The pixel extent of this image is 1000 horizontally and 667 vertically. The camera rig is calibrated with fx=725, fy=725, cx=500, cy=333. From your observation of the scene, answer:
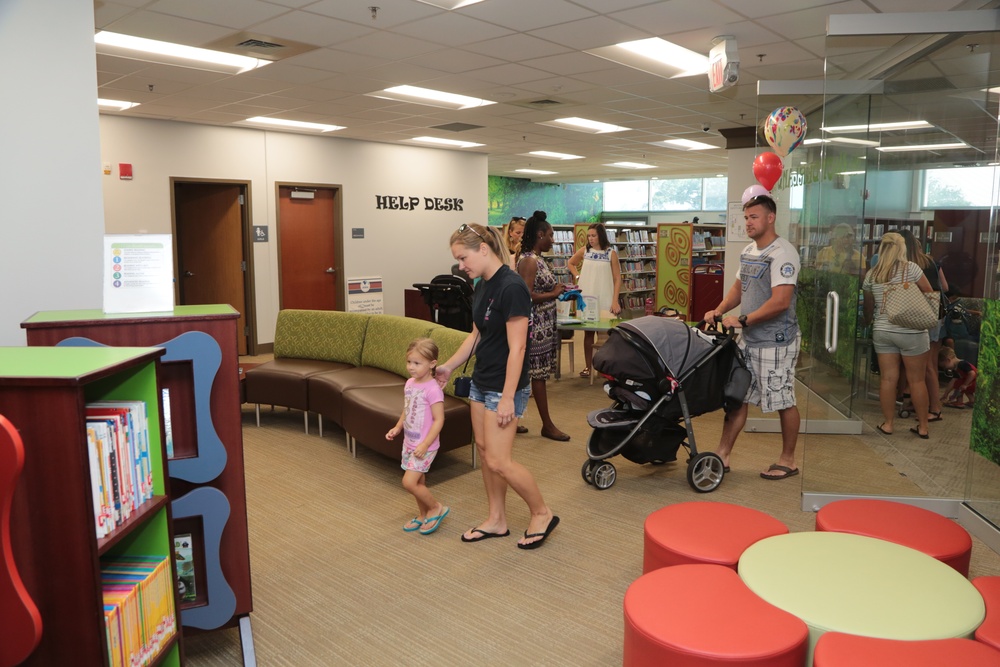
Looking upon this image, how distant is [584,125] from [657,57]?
386cm

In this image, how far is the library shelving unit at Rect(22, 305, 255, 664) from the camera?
238cm

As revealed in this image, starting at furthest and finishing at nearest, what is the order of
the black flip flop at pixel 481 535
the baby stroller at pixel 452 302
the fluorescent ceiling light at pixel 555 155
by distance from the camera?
the fluorescent ceiling light at pixel 555 155, the baby stroller at pixel 452 302, the black flip flop at pixel 481 535

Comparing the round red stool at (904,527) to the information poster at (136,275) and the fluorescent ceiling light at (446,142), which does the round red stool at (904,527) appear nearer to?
the information poster at (136,275)

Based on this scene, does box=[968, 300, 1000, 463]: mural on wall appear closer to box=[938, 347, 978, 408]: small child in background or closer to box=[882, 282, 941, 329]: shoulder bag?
box=[938, 347, 978, 408]: small child in background

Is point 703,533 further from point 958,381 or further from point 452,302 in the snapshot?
point 452,302

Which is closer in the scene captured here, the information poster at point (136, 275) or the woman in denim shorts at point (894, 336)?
the information poster at point (136, 275)

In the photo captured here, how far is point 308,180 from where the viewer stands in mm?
10273

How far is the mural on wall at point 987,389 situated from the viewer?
11.8 ft

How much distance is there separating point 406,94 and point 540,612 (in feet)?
19.7

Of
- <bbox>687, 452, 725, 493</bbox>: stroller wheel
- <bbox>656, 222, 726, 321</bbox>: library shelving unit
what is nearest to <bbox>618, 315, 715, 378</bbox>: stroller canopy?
<bbox>687, 452, 725, 493</bbox>: stroller wheel

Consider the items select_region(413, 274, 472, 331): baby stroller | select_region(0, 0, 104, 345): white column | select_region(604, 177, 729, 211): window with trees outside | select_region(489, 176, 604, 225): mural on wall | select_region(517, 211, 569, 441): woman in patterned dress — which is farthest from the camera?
select_region(604, 177, 729, 211): window with trees outside

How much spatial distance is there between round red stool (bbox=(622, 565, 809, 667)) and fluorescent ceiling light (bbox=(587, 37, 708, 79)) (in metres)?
4.56

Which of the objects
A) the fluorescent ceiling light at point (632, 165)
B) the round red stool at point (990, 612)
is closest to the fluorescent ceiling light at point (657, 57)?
the round red stool at point (990, 612)

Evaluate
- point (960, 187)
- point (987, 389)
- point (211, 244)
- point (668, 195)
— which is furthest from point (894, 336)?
point (668, 195)
